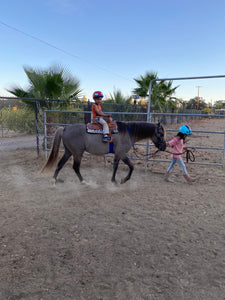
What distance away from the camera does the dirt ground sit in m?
2.01

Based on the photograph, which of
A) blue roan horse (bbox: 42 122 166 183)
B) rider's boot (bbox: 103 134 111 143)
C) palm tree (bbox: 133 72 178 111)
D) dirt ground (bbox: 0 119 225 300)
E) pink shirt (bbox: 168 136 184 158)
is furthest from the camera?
palm tree (bbox: 133 72 178 111)

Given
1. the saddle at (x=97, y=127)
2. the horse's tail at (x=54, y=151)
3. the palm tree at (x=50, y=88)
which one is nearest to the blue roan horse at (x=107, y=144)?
the horse's tail at (x=54, y=151)

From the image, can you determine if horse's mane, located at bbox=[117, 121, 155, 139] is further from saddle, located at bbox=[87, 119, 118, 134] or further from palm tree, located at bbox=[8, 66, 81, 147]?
palm tree, located at bbox=[8, 66, 81, 147]

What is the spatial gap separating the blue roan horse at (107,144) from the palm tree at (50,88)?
2.53 meters

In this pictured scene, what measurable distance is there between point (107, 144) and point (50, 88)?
12.2ft

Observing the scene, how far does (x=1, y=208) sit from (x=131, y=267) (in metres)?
2.54

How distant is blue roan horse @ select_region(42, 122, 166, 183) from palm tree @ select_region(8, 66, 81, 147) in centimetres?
253

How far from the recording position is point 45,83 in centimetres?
724

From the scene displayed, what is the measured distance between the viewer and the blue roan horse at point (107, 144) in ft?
15.8

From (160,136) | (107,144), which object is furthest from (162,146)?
(107,144)

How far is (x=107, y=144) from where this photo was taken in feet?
15.8

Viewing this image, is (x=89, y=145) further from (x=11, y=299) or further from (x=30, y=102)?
(x=30, y=102)

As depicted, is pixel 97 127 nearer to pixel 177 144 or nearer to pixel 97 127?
pixel 97 127

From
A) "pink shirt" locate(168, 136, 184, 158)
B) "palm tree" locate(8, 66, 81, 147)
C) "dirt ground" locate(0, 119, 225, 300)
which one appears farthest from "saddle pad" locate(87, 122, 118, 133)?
"palm tree" locate(8, 66, 81, 147)
